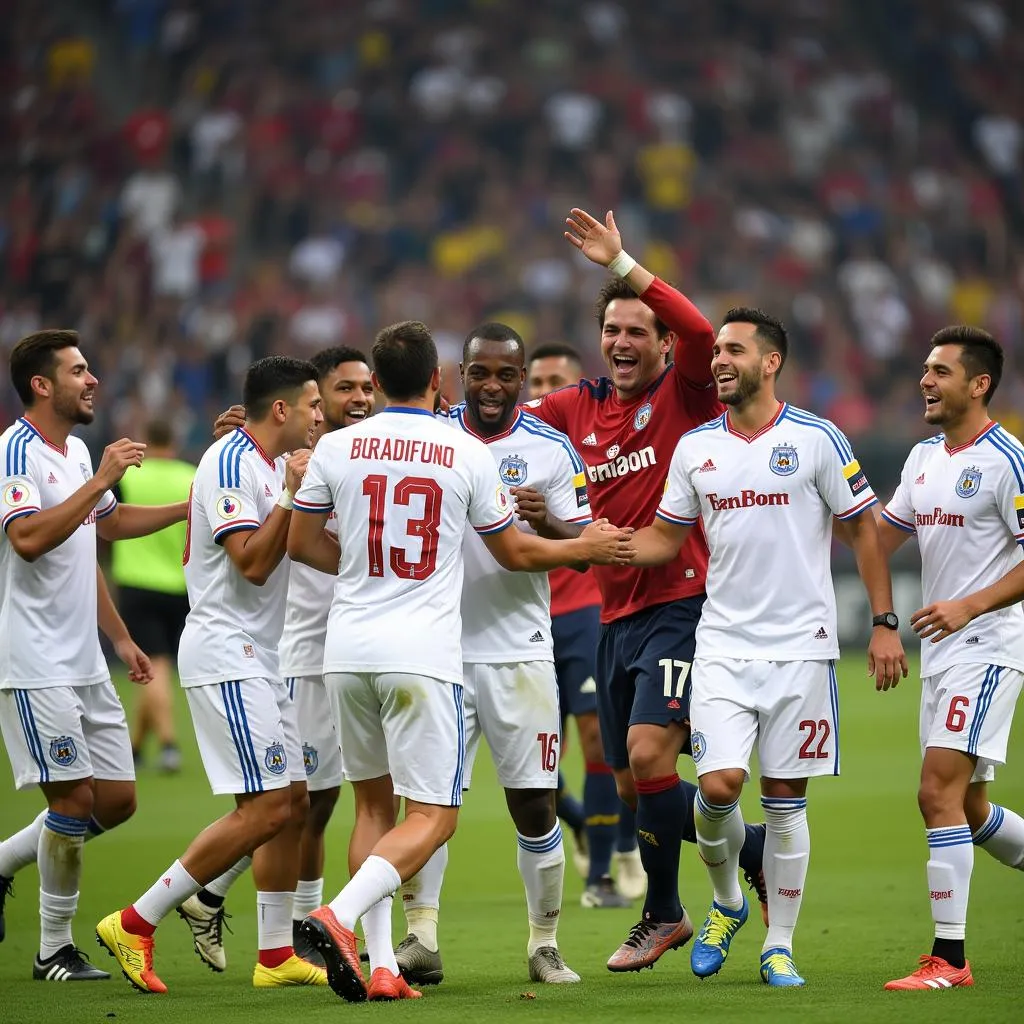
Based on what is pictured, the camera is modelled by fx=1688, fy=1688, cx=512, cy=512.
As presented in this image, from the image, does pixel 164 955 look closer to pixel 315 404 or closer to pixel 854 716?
pixel 315 404

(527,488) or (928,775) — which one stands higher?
(527,488)

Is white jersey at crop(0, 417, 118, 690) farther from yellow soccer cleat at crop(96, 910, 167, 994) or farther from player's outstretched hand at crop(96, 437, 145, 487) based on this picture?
yellow soccer cleat at crop(96, 910, 167, 994)

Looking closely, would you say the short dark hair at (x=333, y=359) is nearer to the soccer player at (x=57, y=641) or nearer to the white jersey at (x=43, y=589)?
the soccer player at (x=57, y=641)

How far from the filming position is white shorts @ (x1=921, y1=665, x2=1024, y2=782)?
20.1ft

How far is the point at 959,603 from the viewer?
6016 mm

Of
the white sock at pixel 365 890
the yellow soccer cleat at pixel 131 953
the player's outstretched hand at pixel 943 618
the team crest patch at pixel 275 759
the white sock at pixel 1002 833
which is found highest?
the player's outstretched hand at pixel 943 618

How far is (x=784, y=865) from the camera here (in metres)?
6.13

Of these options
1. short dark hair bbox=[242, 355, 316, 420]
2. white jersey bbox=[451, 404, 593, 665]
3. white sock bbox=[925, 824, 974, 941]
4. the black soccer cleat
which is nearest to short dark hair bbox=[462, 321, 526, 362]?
white jersey bbox=[451, 404, 593, 665]

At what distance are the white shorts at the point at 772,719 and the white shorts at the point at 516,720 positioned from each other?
0.57 metres

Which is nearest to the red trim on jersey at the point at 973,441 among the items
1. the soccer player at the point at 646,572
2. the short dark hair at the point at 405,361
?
the soccer player at the point at 646,572

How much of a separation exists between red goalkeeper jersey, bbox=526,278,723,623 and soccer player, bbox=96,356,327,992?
1239mm

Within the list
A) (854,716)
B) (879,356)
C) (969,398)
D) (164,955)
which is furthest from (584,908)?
(879,356)

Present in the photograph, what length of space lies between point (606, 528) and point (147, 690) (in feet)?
23.6

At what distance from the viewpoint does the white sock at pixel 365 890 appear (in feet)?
17.9
